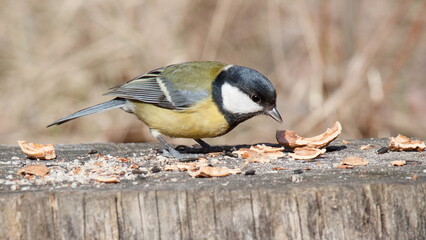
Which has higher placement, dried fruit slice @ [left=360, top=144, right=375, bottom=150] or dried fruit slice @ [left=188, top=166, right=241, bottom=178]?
dried fruit slice @ [left=360, top=144, right=375, bottom=150]

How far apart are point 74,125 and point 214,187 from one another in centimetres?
494

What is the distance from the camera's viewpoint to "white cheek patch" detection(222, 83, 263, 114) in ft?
13.2

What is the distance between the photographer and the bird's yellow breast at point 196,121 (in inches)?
159

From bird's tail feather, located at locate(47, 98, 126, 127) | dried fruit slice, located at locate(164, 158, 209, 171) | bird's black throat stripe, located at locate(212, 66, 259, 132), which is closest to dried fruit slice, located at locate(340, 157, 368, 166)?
dried fruit slice, located at locate(164, 158, 209, 171)

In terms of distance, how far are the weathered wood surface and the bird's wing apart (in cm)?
172

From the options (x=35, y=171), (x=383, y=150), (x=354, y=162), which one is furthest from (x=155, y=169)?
(x=383, y=150)

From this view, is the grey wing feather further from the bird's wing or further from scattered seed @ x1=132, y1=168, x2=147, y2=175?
scattered seed @ x1=132, y1=168, x2=147, y2=175

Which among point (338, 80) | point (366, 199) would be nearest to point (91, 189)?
point (366, 199)

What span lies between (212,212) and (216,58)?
4707mm

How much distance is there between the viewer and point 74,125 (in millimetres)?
7203

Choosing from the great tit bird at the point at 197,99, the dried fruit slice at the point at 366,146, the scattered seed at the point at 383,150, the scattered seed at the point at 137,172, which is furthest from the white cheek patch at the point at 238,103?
the scattered seed at the point at 137,172

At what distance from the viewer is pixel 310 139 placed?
3.79 metres

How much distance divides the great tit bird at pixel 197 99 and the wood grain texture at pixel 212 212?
1282mm

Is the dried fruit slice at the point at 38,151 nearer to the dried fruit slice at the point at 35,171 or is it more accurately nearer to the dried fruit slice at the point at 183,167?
the dried fruit slice at the point at 35,171
